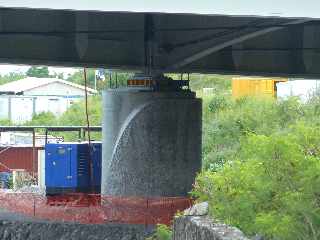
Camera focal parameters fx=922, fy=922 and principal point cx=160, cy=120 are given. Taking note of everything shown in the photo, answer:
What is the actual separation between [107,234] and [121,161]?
3.46 m

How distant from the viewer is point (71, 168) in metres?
29.6

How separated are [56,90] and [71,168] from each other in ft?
350

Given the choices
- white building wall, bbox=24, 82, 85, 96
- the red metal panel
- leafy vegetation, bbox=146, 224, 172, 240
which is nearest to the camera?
leafy vegetation, bbox=146, 224, 172, 240

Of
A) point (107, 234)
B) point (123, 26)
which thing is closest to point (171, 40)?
point (123, 26)

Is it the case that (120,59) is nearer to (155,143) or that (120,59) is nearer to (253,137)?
(155,143)

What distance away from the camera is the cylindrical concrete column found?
86.9 ft

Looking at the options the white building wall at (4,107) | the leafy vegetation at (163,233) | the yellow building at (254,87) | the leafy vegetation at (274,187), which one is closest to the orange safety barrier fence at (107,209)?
the leafy vegetation at (163,233)

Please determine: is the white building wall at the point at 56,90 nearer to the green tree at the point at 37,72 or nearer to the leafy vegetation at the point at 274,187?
the green tree at the point at 37,72

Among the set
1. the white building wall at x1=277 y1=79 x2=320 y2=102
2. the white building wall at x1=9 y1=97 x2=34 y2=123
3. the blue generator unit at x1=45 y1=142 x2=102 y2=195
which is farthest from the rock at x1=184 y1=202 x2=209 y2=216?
the white building wall at x1=9 y1=97 x2=34 y2=123

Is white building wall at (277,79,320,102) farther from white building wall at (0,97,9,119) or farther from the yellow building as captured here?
white building wall at (0,97,9,119)

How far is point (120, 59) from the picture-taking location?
2730 cm

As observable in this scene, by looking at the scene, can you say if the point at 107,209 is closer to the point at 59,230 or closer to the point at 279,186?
the point at 59,230

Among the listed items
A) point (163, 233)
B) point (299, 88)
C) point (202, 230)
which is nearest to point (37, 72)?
point (299, 88)

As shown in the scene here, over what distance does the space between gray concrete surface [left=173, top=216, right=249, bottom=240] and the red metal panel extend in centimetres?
4195
